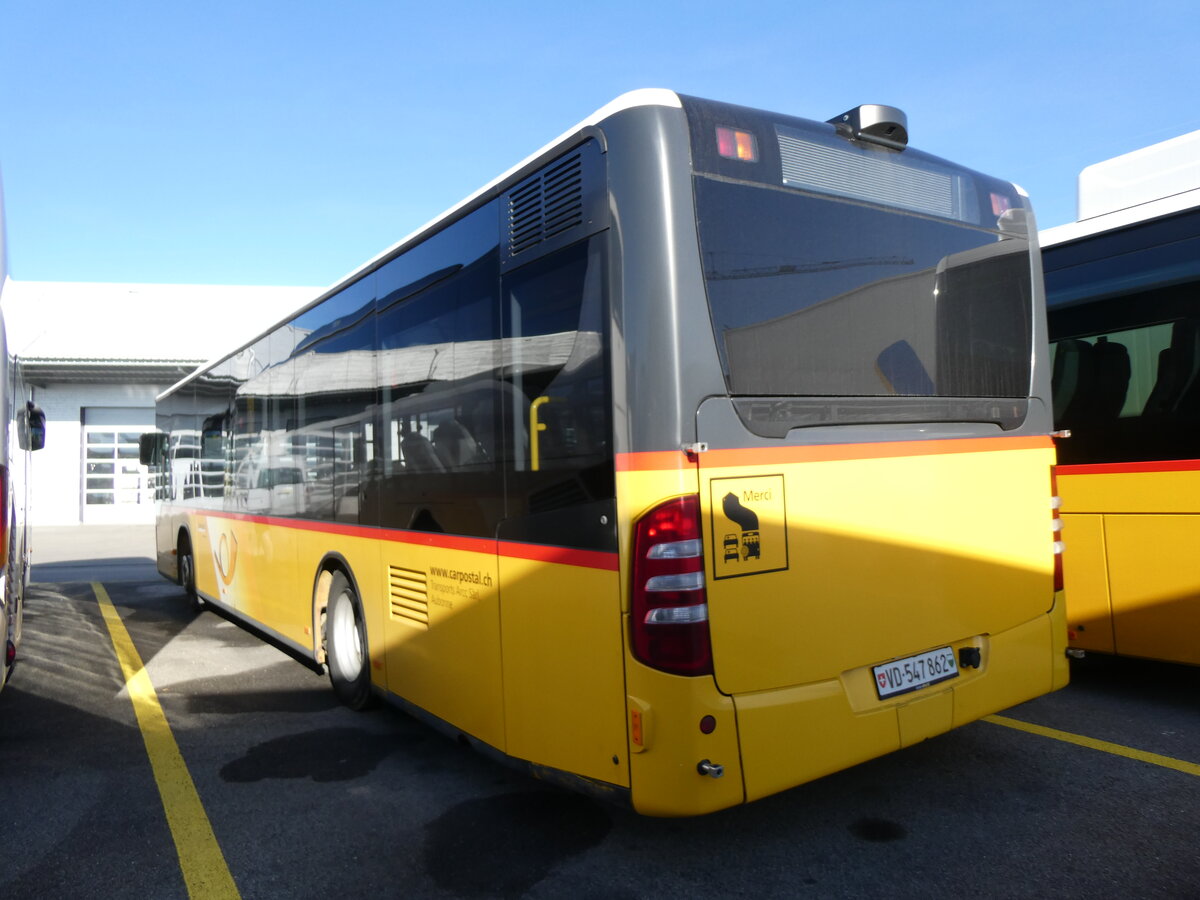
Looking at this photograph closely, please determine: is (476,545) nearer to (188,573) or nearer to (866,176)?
(866,176)

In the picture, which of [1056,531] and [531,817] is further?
[1056,531]

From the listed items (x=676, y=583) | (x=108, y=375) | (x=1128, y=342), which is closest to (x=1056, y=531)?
(x=1128, y=342)

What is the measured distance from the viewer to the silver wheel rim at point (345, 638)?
5.77 metres

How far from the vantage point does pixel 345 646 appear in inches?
232

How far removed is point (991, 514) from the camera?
158 inches

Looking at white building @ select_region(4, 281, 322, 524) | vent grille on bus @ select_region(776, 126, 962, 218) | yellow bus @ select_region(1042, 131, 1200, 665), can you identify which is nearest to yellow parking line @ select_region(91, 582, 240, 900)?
vent grille on bus @ select_region(776, 126, 962, 218)

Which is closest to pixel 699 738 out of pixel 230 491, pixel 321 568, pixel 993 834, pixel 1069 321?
pixel 993 834

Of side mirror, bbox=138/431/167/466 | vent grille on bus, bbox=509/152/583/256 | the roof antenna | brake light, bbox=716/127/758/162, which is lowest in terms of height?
side mirror, bbox=138/431/167/466

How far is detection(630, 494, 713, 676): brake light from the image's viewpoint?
306 cm

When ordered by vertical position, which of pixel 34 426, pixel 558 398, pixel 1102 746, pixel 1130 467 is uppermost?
pixel 34 426

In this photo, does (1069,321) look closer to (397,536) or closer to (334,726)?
(397,536)

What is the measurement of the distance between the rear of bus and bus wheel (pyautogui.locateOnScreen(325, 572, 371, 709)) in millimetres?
2961

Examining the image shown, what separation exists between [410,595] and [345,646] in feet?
4.72

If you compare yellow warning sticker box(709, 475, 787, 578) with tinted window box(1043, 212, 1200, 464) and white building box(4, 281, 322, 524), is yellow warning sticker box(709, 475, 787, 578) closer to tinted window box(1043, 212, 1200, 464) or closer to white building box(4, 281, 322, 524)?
tinted window box(1043, 212, 1200, 464)
